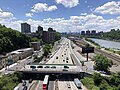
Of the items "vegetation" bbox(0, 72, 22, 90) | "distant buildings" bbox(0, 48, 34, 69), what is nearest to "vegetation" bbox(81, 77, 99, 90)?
"vegetation" bbox(0, 72, 22, 90)

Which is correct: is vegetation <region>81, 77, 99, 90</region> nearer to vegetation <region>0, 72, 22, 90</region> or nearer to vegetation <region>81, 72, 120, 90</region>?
vegetation <region>81, 72, 120, 90</region>

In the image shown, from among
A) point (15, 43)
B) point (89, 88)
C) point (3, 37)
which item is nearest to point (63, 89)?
point (89, 88)

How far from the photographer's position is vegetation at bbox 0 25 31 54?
9244 cm

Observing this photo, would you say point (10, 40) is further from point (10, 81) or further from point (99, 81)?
point (99, 81)

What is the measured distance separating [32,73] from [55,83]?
7.71 m

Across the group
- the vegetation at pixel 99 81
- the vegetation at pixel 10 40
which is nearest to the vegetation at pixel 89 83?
the vegetation at pixel 99 81

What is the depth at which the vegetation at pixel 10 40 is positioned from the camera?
9244 centimetres

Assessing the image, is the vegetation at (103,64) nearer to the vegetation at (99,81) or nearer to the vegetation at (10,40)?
the vegetation at (99,81)

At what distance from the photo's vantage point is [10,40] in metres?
103

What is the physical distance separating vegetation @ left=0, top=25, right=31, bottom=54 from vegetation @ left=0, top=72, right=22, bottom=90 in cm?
3947

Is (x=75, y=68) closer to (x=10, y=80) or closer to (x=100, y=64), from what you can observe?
(x=100, y=64)

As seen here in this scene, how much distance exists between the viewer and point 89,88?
45938 millimetres

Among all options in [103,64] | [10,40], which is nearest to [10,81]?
[103,64]

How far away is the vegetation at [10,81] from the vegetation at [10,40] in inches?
1554
